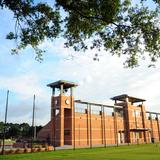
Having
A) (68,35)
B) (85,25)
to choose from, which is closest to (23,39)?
(68,35)

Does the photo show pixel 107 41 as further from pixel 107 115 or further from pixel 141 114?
pixel 141 114

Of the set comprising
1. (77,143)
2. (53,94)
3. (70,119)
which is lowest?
(77,143)

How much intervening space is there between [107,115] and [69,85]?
47.4 ft

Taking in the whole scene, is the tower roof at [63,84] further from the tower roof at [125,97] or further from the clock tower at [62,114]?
the tower roof at [125,97]

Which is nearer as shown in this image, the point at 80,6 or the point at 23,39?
the point at 80,6

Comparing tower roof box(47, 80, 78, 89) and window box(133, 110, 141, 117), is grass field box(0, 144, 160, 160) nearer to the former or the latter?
tower roof box(47, 80, 78, 89)

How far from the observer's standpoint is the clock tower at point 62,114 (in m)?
55.0

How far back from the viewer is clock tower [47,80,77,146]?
55.0 metres

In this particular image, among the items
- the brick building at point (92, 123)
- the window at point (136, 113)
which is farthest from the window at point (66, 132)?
the window at point (136, 113)

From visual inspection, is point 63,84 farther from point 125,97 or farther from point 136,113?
point 136,113

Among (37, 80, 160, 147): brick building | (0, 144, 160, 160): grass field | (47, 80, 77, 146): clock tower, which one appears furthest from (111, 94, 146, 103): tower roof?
(0, 144, 160, 160): grass field

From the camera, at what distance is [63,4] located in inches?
516

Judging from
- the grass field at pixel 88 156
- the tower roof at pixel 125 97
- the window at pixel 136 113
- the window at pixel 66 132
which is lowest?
the grass field at pixel 88 156

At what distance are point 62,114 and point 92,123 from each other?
9.04m
